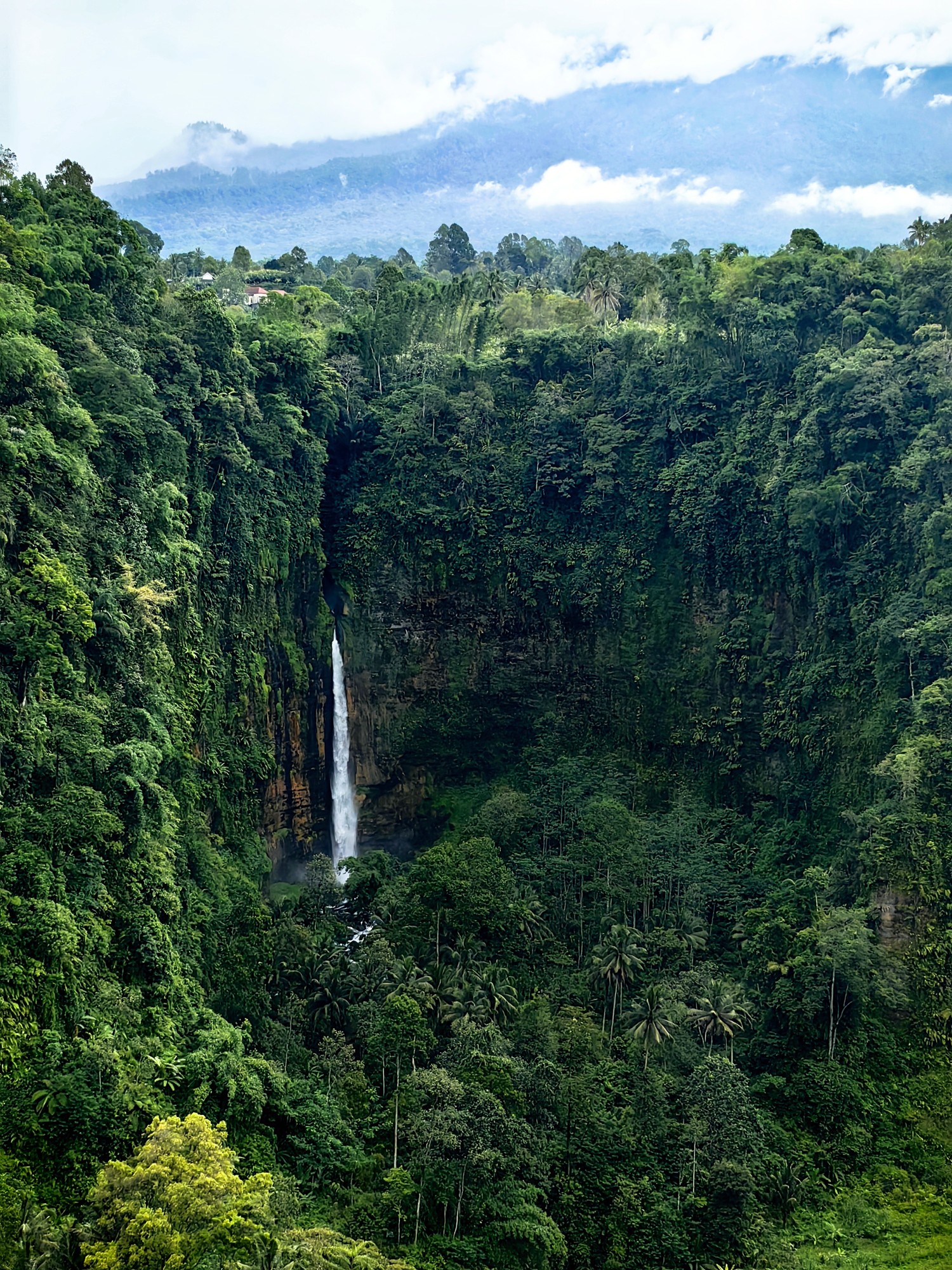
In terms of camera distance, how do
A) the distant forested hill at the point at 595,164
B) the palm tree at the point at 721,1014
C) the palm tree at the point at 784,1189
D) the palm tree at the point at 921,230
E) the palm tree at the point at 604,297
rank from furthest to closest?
the distant forested hill at the point at 595,164, the palm tree at the point at 604,297, the palm tree at the point at 921,230, the palm tree at the point at 721,1014, the palm tree at the point at 784,1189

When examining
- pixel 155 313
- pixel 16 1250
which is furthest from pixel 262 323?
pixel 16 1250

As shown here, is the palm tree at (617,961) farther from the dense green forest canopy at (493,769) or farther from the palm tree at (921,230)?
the palm tree at (921,230)

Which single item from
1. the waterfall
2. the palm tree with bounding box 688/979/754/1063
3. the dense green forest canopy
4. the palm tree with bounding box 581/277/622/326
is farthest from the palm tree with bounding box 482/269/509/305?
the palm tree with bounding box 688/979/754/1063

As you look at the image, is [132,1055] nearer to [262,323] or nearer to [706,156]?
[262,323]

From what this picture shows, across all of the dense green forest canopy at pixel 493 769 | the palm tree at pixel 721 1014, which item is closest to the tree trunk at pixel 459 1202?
the dense green forest canopy at pixel 493 769

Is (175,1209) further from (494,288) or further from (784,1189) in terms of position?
(494,288)

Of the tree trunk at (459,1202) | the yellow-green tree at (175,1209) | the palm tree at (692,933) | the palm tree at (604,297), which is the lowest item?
the tree trunk at (459,1202)

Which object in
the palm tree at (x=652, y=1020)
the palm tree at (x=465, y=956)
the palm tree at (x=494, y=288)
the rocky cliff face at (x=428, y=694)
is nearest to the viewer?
the palm tree at (x=652, y=1020)
